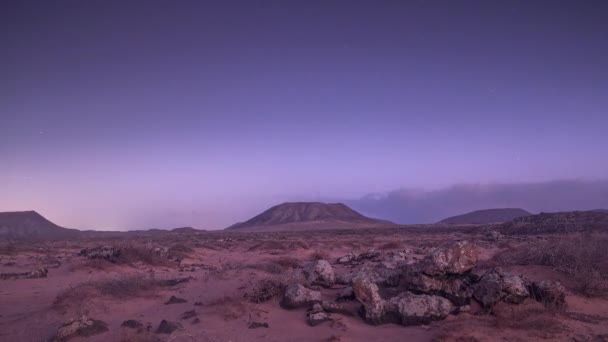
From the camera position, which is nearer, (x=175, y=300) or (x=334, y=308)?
(x=334, y=308)

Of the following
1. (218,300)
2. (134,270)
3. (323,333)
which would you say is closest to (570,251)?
(323,333)

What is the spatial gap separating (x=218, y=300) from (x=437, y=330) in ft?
18.0

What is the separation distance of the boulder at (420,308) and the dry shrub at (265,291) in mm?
3011

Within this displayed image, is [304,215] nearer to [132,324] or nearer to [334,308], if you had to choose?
[334,308]

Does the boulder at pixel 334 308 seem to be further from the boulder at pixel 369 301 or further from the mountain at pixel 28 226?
the mountain at pixel 28 226

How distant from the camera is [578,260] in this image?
12289 millimetres

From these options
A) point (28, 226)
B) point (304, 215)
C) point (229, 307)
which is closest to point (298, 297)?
point (229, 307)

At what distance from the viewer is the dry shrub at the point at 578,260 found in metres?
11.0

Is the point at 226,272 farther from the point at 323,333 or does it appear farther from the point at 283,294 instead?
the point at 323,333

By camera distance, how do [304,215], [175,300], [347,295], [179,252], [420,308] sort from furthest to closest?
1. [304,215]
2. [179,252]
3. [175,300]
4. [347,295]
5. [420,308]

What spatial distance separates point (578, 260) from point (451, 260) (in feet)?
15.6

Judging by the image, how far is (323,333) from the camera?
8.69m

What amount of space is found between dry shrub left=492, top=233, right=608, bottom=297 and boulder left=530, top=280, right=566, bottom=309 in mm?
1639

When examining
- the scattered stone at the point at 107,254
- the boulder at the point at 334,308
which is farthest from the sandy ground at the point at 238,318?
the scattered stone at the point at 107,254
